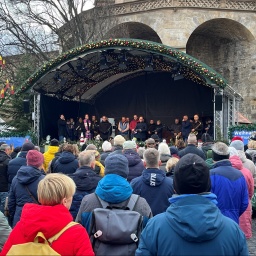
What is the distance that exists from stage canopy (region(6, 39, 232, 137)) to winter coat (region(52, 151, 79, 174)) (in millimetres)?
10170

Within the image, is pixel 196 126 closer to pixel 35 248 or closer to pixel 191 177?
pixel 191 177

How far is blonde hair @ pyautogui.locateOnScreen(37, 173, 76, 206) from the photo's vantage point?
2410 mm

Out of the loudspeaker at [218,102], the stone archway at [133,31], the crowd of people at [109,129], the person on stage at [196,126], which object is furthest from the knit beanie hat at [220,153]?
the stone archway at [133,31]

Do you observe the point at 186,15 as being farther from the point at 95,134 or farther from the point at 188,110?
the point at 95,134

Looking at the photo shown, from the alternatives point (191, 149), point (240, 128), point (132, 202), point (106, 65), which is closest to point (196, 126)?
point (240, 128)

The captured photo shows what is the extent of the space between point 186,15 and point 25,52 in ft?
32.6

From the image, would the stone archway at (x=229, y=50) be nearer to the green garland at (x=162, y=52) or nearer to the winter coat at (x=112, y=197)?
the green garland at (x=162, y=52)

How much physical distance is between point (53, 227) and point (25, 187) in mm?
2143

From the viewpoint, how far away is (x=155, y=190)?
13.2ft

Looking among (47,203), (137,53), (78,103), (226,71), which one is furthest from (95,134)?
(47,203)

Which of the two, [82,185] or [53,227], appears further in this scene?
[82,185]

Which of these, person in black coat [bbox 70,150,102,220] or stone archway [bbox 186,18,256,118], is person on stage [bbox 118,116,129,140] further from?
person in black coat [bbox 70,150,102,220]

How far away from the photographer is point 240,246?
212cm

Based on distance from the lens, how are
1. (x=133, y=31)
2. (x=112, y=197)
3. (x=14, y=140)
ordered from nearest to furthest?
(x=112, y=197)
(x=14, y=140)
(x=133, y=31)
